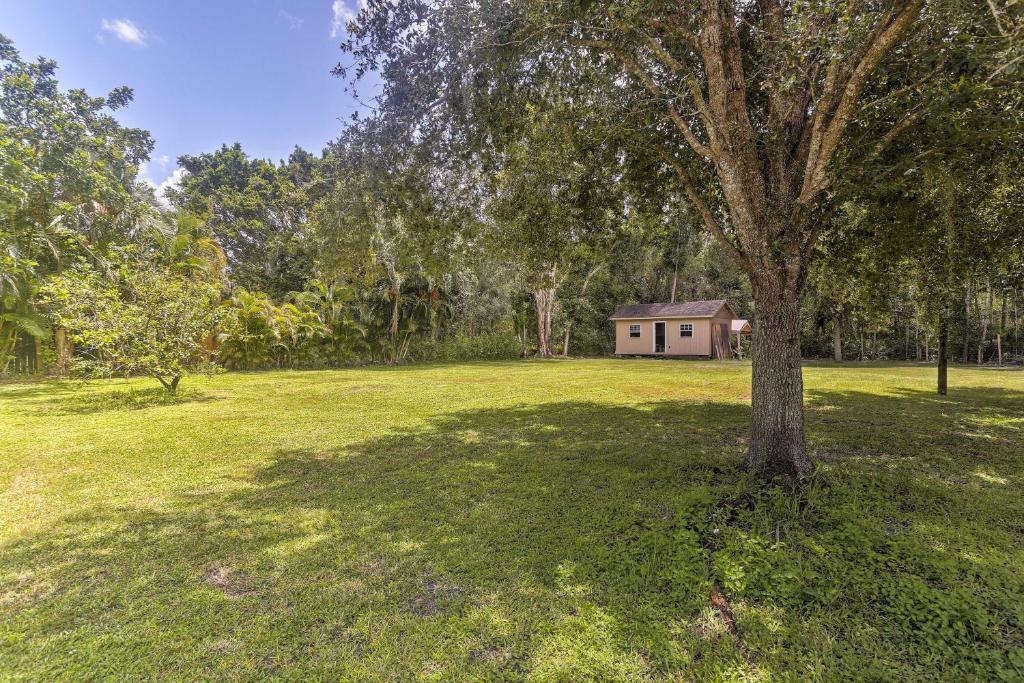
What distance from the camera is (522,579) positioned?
8.92ft

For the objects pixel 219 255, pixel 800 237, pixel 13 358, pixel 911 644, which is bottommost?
pixel 911 644

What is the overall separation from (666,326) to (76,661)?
25539 mm

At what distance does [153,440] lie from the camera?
6172 mm

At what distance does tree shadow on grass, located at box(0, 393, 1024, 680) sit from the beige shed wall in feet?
66.6

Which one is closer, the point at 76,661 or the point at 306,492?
the point at 76,661

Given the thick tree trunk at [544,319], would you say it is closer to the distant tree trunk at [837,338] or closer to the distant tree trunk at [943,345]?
the distant tree trunk at [837,338]

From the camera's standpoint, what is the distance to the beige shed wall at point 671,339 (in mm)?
23938

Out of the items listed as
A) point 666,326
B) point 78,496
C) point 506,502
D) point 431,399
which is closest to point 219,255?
point 431,399

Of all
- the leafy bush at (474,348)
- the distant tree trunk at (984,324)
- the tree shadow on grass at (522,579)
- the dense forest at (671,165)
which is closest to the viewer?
the tree shadow on grass at (522,579)

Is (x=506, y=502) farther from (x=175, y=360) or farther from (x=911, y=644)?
(x=175, y=360)

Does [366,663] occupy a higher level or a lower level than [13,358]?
lower

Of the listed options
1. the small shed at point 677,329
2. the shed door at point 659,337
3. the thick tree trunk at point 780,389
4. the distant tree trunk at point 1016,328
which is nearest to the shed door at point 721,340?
the small shed at point 677,329

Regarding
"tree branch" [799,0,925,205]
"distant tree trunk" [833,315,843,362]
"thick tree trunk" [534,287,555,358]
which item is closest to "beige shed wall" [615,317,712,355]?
"thick tree trunk" [534,287,555,358]

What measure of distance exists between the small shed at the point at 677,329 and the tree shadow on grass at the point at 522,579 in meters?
20.4
